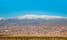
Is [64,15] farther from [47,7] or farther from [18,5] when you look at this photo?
[18,5]

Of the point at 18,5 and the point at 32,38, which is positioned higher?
the point at 18,5

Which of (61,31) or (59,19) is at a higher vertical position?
(59,19)

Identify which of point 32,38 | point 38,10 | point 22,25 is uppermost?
point 38,10

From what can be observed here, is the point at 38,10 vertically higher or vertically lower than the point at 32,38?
higher

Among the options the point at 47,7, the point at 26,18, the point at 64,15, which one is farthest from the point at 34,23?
the point at 64,15

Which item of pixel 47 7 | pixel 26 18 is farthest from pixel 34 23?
pixel 47 7

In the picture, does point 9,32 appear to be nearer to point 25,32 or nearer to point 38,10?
point 25,32

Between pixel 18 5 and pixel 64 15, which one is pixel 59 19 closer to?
pixel 64 15
